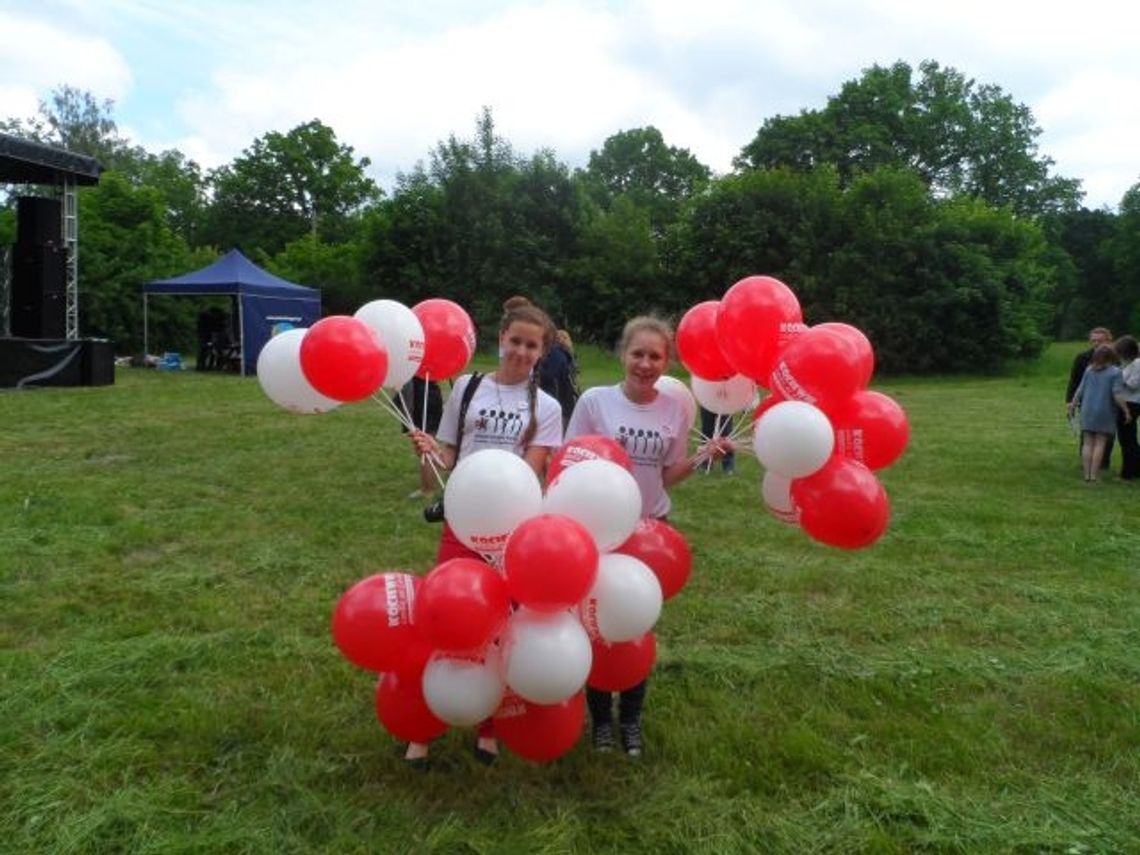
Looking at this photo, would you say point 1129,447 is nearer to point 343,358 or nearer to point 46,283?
point 343,358

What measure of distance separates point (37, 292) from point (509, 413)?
16.9 m

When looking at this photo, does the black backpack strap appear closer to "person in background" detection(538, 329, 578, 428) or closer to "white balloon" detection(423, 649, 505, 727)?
"white balloon" detection(423, 649, 505, 727)

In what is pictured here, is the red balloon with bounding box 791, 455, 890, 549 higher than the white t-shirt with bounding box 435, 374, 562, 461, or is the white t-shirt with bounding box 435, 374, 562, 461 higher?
the white t-shirt with bounding box 435, 374, 562, 461

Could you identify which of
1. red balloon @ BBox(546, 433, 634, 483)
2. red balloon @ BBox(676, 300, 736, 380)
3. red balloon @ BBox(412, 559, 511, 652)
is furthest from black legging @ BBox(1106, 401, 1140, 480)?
red balloon @ BBox(412, 559, 511, 652)

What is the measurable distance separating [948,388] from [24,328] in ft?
65.4

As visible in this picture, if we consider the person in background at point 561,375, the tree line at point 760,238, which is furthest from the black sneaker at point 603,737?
the tree line at point 760,238

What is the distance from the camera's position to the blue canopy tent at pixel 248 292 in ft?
68.5

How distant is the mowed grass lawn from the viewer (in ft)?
9.45

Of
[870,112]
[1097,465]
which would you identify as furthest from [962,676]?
[870,112]

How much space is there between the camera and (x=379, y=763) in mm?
3229

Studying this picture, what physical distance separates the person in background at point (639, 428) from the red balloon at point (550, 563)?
0.70 m

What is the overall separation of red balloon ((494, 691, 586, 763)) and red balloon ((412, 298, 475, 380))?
4.34ft

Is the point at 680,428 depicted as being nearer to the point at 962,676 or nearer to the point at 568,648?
the point at 568,648

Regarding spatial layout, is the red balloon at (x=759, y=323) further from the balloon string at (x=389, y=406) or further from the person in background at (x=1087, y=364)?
the person in background at (x=1087, y=364)
